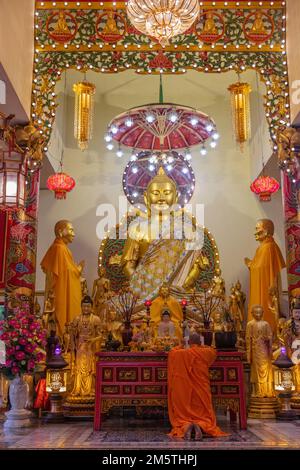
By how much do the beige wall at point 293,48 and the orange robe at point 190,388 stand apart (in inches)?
126

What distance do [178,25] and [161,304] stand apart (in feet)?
13.1

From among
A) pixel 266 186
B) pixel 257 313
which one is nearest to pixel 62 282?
pixel 257 313

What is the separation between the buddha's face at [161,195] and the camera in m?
A: 9.05

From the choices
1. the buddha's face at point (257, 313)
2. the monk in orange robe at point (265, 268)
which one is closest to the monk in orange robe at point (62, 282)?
the buddha's face at point (257, 313)

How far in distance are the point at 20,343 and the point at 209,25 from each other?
4.43 metres

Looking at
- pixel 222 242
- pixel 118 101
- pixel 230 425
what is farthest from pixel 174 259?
pixel 230 425

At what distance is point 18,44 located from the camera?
562 centimetres

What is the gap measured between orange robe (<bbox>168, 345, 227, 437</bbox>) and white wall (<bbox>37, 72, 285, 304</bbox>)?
15.3 feet

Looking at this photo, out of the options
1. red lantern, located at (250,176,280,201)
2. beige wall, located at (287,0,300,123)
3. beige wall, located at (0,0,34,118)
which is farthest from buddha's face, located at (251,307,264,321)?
beige wall, located at (0,0,34,118)

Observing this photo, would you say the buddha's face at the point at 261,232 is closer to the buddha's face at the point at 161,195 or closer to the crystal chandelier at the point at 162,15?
the buddha's face at the point at 161,195

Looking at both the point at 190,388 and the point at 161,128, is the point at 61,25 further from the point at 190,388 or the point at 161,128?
the point at 190,388
